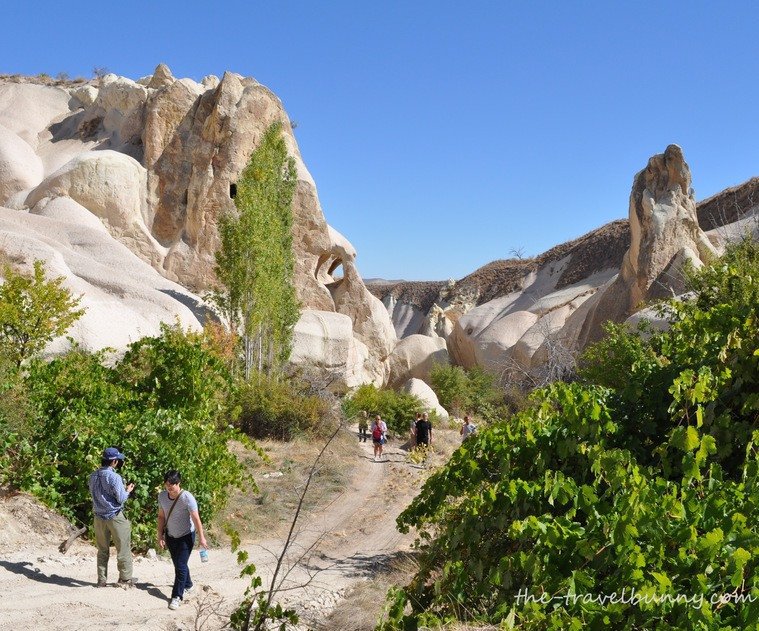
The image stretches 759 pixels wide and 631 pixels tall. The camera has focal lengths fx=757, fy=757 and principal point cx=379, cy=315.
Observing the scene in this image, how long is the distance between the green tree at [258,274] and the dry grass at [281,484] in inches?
188

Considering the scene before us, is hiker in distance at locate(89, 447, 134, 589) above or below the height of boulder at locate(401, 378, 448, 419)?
below

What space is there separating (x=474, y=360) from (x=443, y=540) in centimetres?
3201

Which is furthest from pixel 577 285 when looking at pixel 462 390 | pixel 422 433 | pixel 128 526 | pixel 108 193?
pixel 128 526

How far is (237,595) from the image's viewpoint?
6.90 metres

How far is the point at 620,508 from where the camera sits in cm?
358

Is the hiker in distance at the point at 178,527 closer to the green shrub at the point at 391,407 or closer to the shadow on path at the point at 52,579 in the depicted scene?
the shadow on path at the point at 52,579

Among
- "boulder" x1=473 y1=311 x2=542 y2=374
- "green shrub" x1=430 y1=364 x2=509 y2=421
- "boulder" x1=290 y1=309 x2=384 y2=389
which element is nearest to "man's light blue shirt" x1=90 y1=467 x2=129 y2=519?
"boulder" x1=290 y1=309 x2=384 y2=389

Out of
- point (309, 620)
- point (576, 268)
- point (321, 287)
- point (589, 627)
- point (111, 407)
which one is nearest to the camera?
point (589, 627)

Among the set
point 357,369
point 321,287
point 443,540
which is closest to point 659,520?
point 443,540

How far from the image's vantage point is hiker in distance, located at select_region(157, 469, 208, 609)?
6.18 m

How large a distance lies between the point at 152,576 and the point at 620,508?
17.2 feet

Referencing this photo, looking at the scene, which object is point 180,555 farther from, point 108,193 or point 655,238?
point 655,238

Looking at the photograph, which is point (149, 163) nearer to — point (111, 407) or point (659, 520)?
point (111, 407)

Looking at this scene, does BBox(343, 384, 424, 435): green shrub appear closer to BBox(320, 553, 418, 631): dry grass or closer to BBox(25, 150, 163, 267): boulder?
BBox(25, 150, 163, 267): boulder
